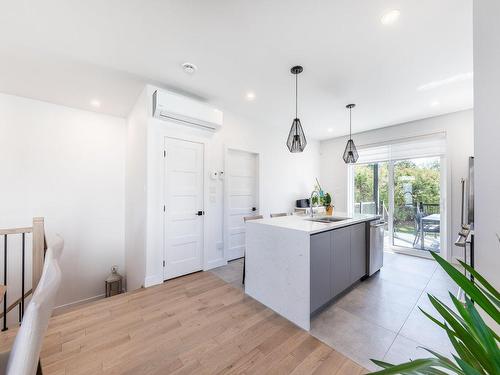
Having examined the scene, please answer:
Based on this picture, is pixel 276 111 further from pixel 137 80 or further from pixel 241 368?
pixel 241 368

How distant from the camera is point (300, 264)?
1976 mm

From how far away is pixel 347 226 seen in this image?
2.50 metres

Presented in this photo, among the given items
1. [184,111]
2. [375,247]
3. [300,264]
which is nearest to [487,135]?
[300,264]

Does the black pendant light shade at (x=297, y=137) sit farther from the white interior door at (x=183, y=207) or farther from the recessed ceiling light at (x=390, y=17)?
the white interior door at (x=183, y=207)

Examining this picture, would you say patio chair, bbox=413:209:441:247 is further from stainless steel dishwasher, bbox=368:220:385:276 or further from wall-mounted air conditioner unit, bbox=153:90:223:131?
wall-mounted air conditioner unit, bbox=153:90:223:131

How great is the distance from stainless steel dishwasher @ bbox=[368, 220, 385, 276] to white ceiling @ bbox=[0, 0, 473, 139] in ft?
6.49

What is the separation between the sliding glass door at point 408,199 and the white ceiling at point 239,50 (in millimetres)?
1365

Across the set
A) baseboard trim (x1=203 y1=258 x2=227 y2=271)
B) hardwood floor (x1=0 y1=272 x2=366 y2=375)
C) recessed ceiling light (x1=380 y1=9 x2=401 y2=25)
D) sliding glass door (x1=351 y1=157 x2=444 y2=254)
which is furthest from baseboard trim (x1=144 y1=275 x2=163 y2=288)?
sliding glass door (x1=351 y1=157 x2=444 y2=254)

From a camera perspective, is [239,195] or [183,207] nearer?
[183,207]

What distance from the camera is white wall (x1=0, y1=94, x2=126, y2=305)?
3.01 metres

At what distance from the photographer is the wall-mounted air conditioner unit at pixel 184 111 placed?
274 centimetres

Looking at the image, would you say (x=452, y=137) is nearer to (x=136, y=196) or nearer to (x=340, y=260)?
(x=340, y=260)

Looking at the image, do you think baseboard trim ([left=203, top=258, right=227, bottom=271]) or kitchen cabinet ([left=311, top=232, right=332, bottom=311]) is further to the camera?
baseboard trim ([left=203, top=258, right=227, bottom=271])

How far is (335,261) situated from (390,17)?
7.64 feet
